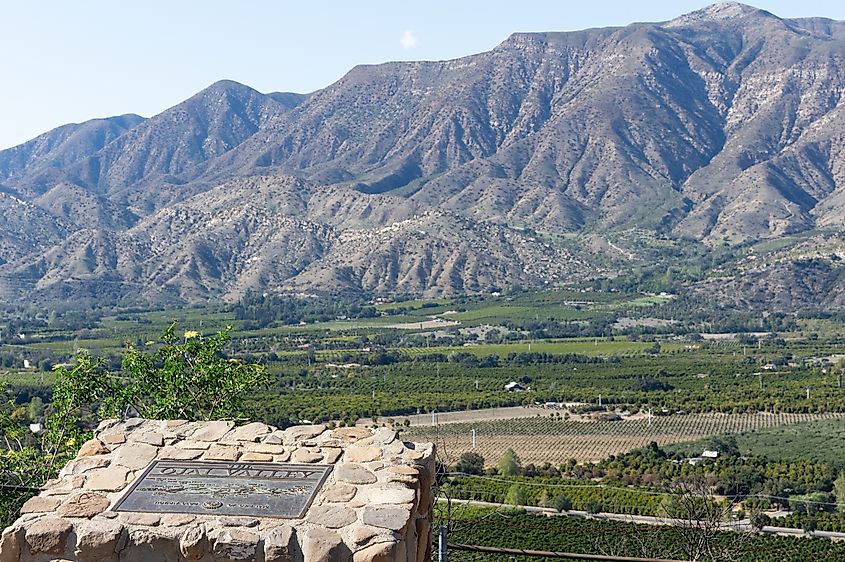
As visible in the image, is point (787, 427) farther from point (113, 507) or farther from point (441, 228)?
point (441, 228)

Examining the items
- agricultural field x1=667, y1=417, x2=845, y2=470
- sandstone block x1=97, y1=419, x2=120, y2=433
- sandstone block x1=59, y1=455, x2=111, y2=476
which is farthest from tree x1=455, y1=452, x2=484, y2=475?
sandstone block x1=59, y1=455, x2=111, y2=476

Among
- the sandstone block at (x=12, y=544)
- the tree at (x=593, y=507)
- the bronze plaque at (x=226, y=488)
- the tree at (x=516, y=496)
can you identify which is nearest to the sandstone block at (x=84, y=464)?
the bronze plaque at (x=226, y=488)

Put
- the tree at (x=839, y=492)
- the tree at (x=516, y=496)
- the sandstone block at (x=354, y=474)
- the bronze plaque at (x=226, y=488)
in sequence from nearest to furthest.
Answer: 1. the bronze plaque at (x=226, y=488)
2. the sandstone block at (x=354, y=474)
3. the tree at (x=839, y=492)
4. the tree at (x=516, y=496)

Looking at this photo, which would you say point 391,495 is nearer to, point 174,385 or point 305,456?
point 305,456

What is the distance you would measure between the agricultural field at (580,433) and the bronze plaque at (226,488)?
52.7 metres

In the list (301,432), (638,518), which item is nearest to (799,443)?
(638,518)

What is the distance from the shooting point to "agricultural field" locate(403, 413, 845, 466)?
207 ft

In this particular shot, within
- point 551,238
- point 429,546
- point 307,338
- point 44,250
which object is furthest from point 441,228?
point 429,546

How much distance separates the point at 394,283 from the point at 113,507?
159 m

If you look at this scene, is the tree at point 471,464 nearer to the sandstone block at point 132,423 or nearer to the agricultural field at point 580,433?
the agricultural field at point 580,433

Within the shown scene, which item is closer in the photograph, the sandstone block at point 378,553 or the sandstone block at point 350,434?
the sandstone block at point 378,553

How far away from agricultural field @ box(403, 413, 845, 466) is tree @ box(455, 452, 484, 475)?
159 centimetres

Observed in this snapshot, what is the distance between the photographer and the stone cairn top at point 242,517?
5.68 m

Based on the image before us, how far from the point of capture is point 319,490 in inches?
251
